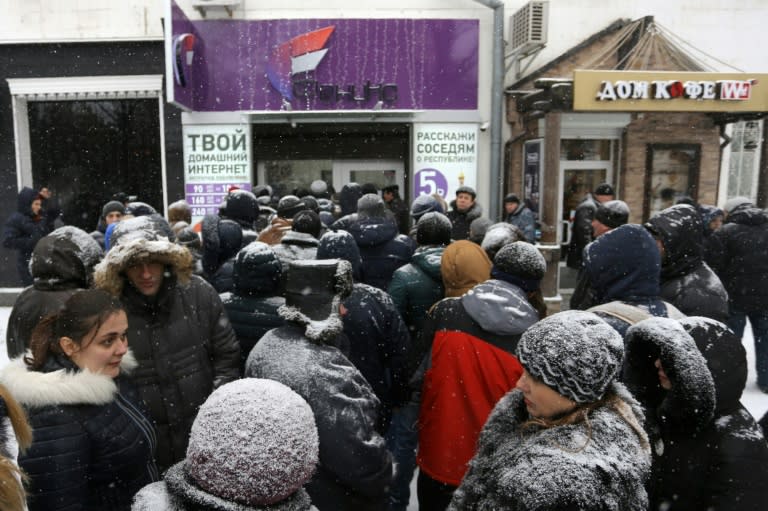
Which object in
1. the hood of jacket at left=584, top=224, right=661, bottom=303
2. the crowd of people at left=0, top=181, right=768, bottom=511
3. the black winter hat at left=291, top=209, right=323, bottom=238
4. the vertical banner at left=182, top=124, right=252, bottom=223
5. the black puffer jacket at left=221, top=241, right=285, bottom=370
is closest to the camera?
the crowd of people at left=0, top=181, right=768, bottom=511

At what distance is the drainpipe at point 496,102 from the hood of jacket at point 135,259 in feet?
26.3

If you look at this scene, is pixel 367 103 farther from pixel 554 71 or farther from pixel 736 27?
pixel 736 27

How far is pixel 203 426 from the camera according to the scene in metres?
1.22

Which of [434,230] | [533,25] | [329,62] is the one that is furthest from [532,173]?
[434,230]

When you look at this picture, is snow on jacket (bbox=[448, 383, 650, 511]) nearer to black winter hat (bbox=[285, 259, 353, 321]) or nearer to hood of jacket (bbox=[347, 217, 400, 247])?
black winter hat (bbox=[285, 259, 353, 321])

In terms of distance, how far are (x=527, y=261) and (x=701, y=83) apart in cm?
661

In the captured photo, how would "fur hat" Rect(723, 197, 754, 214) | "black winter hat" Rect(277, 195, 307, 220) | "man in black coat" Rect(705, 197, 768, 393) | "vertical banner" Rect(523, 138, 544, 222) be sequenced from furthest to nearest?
"vertical banner" Rect(523, 138, 544, 222) < "fur hat" Rect(723, 197, 754, 214) < "man in black coat" Rect(705, 197, 768, 393) < "black winter hat" Rect(277, 195, 307, 220)

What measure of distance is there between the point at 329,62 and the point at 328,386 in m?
8.86

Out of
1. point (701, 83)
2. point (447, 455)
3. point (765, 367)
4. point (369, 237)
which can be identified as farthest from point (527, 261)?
point (701, 83)

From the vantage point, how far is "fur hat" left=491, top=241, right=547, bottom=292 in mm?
2799

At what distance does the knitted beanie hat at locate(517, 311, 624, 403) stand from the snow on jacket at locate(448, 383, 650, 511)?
0.30ft

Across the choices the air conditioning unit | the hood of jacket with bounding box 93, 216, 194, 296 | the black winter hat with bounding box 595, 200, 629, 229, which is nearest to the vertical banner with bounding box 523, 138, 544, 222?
the air conditioning unit

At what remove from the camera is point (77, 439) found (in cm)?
174

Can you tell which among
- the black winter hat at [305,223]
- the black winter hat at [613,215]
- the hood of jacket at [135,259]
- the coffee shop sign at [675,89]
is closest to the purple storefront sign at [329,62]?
the coffee shop sign at [675,89]
